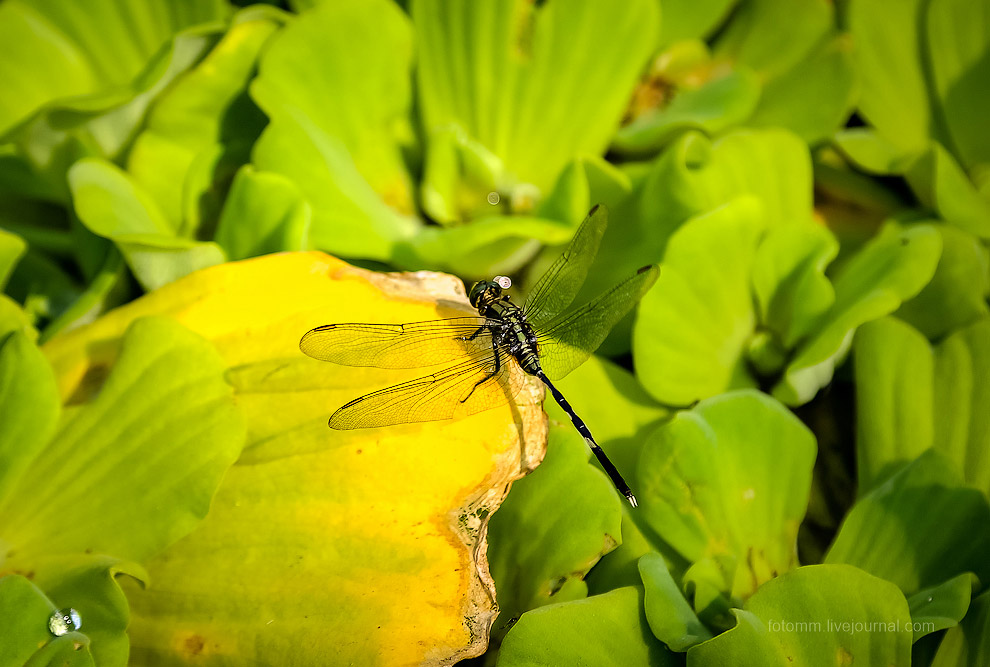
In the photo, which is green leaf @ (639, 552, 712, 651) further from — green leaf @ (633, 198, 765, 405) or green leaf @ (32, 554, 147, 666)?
green leaf @ (32, 554, 147, 666)

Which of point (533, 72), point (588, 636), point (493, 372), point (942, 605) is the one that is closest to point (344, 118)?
point (533, 72)

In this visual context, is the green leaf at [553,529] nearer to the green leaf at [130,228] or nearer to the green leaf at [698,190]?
the green leaf at [698,190]

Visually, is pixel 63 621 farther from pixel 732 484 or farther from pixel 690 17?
pixel 690 17

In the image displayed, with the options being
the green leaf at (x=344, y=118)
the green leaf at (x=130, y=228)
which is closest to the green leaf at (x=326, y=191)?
the green leaf at (x=344, y=118)

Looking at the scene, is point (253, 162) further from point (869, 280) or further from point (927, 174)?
point (927, 174)

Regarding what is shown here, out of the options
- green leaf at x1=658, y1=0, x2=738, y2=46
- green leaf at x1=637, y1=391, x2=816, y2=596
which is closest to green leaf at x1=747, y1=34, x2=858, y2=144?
green leaf at x1=658, y1=0, x2=738, y2=46
